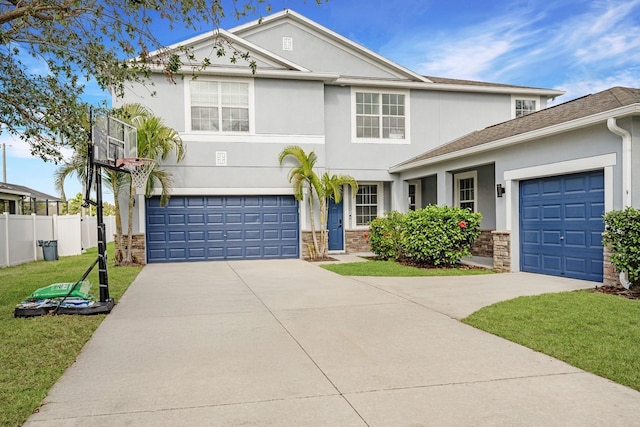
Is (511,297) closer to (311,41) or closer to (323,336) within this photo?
(323,336)

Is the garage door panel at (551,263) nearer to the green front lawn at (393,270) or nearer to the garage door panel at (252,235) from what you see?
the green front lawn at (393,270)

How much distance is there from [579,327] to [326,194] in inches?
412

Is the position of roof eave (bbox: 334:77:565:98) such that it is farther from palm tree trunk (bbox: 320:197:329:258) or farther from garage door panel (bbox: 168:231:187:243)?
garage door panel (bbox: 168:231:187:243)

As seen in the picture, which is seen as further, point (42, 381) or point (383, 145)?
point (383, 145)

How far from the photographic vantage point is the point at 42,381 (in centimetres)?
439

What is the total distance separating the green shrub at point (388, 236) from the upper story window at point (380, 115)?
12.3 ft

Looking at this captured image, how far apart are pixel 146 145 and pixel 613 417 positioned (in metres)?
12.9

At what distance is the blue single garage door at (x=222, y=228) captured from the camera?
51.2 ft

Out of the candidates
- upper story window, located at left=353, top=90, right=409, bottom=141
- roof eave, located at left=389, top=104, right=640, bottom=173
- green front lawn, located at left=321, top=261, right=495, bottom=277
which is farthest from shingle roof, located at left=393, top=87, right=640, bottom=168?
upper story window, located at left=353, top=90, right=409, bottom=141

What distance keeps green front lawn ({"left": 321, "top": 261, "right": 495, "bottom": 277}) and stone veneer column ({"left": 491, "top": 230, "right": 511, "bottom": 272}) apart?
289mm

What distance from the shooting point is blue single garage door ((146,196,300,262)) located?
51.2 ft

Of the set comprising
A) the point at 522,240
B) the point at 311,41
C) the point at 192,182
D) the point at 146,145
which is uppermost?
the point at 311,41

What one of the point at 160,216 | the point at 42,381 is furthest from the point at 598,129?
the point at 160,216

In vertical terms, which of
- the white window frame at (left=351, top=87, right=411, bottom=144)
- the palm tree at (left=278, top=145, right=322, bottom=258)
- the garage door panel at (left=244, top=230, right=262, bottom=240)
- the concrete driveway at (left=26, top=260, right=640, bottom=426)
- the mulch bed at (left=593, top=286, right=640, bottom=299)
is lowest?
the concrete driveway at (left=26, top=260, right=640, bottom=426)
